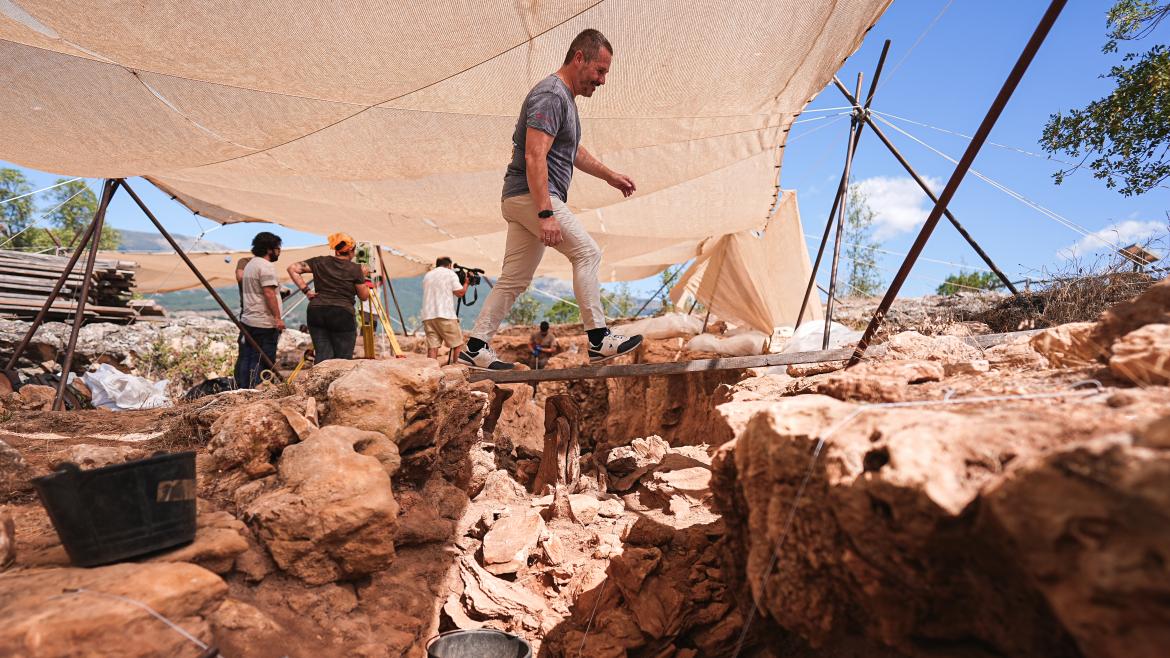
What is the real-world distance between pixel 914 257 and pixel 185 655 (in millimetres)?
3431

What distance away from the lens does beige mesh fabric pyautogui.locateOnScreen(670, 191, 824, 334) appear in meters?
8.02

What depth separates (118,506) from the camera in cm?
211

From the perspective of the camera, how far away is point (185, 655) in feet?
6.53

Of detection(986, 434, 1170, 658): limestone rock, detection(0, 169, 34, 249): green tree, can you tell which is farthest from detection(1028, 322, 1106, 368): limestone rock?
detection(0, 169, 34, 249): green tree

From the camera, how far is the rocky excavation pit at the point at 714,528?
113 centimetres

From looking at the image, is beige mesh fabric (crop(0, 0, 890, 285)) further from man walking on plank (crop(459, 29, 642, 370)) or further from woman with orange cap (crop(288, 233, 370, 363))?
woman with orange cap (crop(288, 233, 370, 363))

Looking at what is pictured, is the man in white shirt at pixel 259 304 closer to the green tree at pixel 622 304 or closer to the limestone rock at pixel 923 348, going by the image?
the limestone rock at pixel 923 348

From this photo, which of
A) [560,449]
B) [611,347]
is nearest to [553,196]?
[611,347]

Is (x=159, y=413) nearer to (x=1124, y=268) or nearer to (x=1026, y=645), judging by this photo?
(x=1026, y=645)

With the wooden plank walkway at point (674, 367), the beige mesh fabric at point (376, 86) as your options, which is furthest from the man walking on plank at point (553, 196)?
the beige mesh fabric at point (376, 86)

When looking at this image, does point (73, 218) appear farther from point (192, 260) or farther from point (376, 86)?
point (376, 86)

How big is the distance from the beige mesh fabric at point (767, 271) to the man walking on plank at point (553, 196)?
4735 millimetres

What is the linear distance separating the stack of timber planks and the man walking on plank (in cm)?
794

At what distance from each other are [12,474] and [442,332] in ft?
15.2
